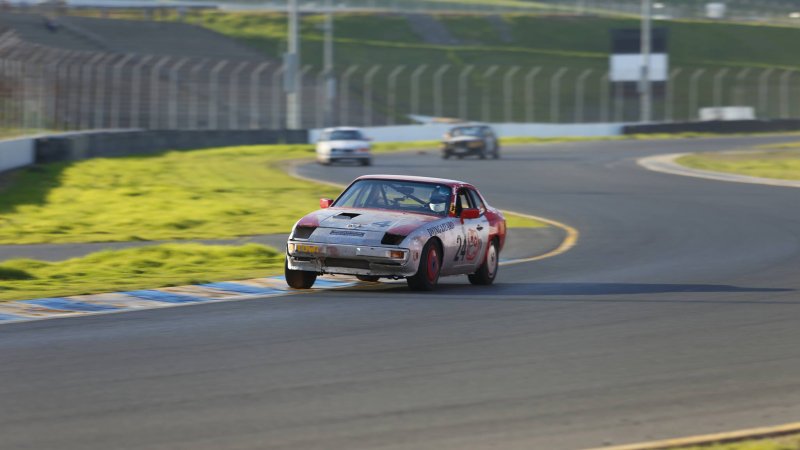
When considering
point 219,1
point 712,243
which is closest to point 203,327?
point 712,243

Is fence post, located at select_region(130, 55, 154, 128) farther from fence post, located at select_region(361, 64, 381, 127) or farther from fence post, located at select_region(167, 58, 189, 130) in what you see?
fence post, located at select_region(361, 64, 381, 127)

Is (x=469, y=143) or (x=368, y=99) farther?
(x=368, y=99)

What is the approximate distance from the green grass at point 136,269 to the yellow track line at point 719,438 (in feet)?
26.9

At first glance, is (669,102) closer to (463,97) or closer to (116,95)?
(463,97)

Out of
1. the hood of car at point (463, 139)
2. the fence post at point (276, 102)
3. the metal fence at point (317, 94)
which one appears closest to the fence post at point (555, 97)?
the metal fence at point (317, 94)

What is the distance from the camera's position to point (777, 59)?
104 meters

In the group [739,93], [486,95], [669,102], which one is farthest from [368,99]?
[739,93]

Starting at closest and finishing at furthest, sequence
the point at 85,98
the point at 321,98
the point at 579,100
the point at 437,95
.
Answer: the point at 85,98
the point at 321,98
the point at 437,95
the point at 579,100

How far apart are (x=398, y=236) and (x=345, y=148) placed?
99.9ft

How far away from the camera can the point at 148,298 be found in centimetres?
1359

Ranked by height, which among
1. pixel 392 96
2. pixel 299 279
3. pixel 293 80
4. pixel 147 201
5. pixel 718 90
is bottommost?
pixel 147 201

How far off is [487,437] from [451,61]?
87920 millimetres

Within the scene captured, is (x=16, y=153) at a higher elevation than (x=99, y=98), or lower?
lower

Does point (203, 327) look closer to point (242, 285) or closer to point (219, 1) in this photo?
point (242, 285)
